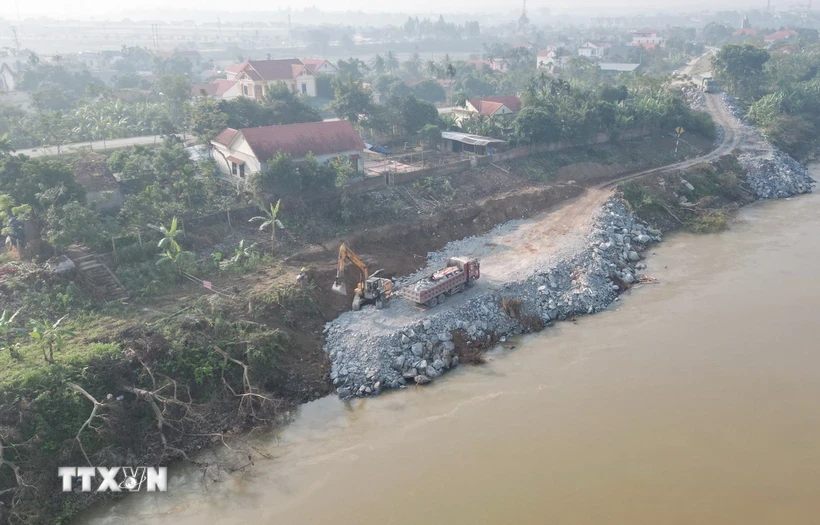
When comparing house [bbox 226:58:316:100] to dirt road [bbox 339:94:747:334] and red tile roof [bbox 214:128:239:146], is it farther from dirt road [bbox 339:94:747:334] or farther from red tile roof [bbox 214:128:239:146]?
dirt road [bbox 339:94:747:334]

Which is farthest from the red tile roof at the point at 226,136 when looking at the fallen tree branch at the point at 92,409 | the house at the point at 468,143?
the fallen tree branch at the point at 92,409

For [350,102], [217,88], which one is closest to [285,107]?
[350,102]

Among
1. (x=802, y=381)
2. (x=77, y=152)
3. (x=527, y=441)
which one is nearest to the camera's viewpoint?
(x=527, y=441)

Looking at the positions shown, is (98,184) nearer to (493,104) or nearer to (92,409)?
(92,409)

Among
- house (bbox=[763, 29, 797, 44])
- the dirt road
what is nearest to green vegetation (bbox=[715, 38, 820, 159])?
the dirt road

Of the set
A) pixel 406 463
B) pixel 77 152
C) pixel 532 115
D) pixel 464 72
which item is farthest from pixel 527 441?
pixel 464 72

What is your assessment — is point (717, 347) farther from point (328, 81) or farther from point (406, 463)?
point (328, 81)
